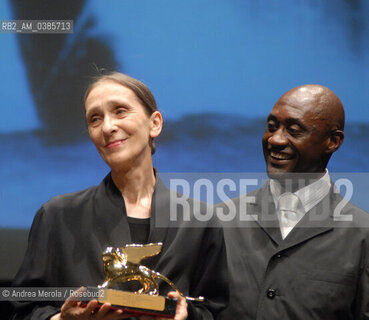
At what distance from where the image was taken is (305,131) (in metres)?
1.83

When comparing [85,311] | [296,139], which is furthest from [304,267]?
[85,311]

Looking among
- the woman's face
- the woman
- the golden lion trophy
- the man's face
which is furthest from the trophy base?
the man's face

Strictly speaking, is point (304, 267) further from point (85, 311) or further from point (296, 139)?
point (85, 311)

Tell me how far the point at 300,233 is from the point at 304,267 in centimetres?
11

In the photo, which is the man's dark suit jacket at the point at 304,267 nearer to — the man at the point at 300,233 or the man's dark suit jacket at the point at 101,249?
the man at the point at 300,233

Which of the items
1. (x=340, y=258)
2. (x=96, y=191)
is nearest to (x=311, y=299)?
(x=340, y=258)

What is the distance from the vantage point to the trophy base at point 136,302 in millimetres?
1396

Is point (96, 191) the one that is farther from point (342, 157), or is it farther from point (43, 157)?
point (342, 157)

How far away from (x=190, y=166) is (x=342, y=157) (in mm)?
561

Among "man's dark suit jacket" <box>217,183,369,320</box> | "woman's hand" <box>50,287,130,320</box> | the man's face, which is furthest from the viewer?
the man's face

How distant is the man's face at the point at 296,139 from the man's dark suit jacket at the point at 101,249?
1.15 feet

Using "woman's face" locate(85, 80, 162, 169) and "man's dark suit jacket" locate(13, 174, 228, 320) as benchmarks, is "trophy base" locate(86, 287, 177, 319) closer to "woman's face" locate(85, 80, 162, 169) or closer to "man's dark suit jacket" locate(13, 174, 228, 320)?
"man's dark suit jacket" locate(13, 174, 228, 320)

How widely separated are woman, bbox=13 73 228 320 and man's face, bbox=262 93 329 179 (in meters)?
0.34

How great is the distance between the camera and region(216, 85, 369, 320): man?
68.4 inches
